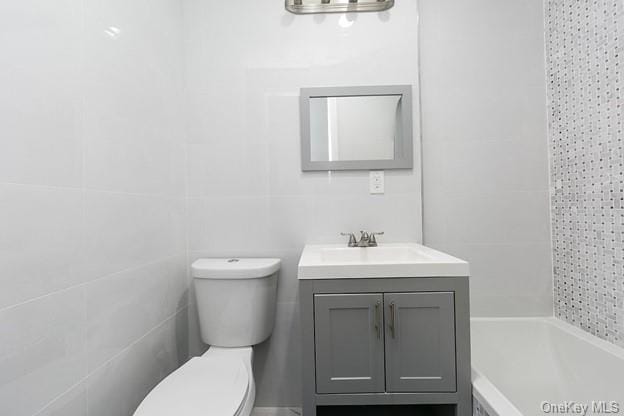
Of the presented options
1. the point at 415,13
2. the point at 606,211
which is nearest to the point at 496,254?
the point at 606,211

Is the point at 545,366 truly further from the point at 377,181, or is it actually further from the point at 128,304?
the point at 128,304

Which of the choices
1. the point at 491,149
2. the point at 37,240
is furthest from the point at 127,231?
the point at 491,149

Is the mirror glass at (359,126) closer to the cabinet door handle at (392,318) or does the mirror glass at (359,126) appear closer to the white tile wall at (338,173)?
the white tile wall at (338,173)

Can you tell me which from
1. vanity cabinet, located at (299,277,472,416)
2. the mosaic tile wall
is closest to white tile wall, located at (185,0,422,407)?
vanity cabinet, located at (299,277,472,416)

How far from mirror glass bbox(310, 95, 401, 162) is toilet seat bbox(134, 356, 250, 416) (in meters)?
1.05

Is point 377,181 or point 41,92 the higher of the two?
point 41,92

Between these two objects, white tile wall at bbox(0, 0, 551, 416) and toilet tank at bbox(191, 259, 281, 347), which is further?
white tile wall at bbox(0, 0, 551, 416)

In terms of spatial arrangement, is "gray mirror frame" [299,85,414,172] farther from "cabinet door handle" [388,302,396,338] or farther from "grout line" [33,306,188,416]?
"grout line" [33,306,188,416]

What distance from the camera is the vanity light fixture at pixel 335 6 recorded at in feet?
5.78

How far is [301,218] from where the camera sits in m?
1.80

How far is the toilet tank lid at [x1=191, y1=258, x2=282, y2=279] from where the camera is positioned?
5.10ft

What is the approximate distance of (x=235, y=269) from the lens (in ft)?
5.11

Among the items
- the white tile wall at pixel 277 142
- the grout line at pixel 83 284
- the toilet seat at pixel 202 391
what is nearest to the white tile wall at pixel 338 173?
the white tile wall at pixel 277 142

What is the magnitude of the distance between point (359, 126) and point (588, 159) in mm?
1026
